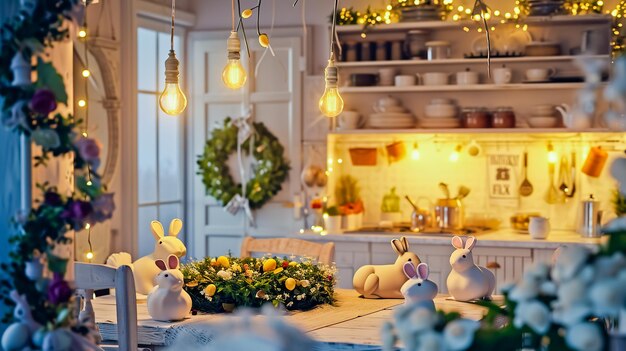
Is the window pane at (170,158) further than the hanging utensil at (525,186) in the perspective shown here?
Yes

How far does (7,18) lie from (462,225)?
4.63m

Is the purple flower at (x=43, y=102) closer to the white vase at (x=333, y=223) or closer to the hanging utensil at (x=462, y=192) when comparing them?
the white vase at (x=333, y=223)

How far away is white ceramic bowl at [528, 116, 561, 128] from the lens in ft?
20.6

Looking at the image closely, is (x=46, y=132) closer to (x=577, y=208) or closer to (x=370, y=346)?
(x=370, y=346)

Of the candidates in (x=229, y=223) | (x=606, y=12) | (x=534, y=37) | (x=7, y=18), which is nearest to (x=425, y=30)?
(x=534, y=37)

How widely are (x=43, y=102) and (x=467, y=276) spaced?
93.8 inches

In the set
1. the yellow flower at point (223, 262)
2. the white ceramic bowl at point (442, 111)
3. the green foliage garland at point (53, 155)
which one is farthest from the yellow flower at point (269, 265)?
the white ceramic bowl at point (442, 111)

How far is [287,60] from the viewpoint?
6883 mm

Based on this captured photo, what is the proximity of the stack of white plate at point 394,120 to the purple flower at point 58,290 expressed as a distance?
460 centimetres

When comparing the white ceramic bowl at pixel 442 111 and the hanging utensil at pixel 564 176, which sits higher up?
the white ceramic bowl at pixel 442 111

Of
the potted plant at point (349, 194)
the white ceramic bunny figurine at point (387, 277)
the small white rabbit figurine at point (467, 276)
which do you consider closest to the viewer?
the small white rabbit figurine at point (467, 276)

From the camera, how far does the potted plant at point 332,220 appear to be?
21.4 feet

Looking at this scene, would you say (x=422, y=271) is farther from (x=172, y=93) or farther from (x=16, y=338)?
(x=16, y=338)

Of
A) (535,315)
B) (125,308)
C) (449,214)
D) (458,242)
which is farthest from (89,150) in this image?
(449,214)
